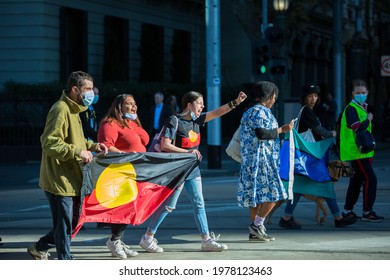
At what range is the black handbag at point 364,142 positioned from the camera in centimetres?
1270

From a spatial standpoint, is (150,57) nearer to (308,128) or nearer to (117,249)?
(308,128)

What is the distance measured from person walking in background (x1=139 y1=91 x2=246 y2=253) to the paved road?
158 millimetres

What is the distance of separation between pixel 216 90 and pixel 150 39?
1184 centimetres

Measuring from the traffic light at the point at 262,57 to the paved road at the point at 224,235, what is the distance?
6712 mm

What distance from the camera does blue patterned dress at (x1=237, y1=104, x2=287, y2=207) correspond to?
1091cm

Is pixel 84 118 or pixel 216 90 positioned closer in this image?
pixel 84 118

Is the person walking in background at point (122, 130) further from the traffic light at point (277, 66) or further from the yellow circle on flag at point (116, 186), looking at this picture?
the traffic light at point (277, 66)

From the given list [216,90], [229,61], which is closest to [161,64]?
[229,61]

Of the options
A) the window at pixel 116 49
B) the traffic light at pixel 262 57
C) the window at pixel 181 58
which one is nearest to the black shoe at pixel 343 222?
the traffic light at pixel 262 57

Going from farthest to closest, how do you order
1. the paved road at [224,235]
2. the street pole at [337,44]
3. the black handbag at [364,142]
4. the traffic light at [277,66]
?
the street pole at [337,44] < the traffic light at [277,66] < the black handbag at [364,142] < the paved road at [224,235]

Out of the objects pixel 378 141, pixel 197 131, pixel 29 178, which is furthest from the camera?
pixel 378 141

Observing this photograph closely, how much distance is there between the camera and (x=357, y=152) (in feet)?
42.1

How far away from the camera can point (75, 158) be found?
8.76m

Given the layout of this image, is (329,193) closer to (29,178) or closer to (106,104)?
Result: (29,178)
